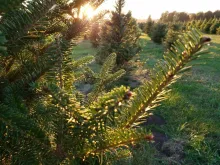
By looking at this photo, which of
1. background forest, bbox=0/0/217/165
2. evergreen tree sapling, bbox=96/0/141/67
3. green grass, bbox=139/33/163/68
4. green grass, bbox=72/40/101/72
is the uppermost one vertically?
background forest, bbox=0/0/217/165

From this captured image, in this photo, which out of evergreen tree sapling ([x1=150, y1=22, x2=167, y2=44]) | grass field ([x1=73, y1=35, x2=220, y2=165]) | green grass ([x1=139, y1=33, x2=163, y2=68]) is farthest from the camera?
evergreen tree sapling ([x1=150, y1=22, x2=167, y2=44])

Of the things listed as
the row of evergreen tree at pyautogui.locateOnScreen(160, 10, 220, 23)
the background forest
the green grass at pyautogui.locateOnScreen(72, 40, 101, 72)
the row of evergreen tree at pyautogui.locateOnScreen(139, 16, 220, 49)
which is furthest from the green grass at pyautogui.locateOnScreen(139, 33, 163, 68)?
the row of evergreen tree at pyautogui.locateOnScreen(160, 10, 220, 23)

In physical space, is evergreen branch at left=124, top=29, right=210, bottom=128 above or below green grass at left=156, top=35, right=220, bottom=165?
above

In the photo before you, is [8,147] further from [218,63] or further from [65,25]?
[218,63]

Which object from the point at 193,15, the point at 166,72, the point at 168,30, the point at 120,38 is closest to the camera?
the point at 166,72

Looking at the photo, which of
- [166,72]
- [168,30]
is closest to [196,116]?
[166,72]

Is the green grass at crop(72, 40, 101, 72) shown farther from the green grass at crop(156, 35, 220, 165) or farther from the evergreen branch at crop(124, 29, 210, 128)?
the evergreen branch at crop(124, 29, 210, 128)

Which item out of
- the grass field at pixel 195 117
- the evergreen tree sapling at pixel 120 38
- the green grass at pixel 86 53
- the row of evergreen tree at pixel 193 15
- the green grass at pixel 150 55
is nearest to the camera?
the grass field at pixel 195 117

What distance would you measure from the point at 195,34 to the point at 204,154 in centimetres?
461

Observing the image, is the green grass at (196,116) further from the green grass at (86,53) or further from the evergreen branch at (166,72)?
the green grass at (86,53)

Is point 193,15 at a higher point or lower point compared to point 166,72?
lower

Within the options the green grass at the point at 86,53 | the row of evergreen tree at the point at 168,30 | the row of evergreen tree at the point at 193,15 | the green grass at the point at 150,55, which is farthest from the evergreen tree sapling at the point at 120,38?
the row of evergreen tree at the point at 193,15

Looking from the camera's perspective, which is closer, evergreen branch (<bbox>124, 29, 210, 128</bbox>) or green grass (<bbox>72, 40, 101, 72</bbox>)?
evergreen branch (<bbox>124, 29, 210, 128</bbox>)

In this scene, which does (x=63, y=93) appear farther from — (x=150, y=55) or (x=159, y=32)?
(x=159, y=32)
